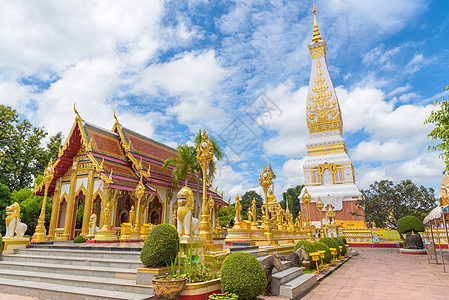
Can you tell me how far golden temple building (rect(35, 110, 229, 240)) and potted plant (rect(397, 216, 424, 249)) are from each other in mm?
17395

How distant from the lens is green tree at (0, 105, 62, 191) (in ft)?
97.0

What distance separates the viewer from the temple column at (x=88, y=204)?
17469 mm

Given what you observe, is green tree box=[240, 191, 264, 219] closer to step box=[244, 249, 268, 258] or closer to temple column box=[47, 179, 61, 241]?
temple column box=[47, 179, 61, 241]

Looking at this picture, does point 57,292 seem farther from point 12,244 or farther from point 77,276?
point 12,244

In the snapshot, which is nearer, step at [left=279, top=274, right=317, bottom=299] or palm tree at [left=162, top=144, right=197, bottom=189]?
step at [left=279, top=274, right=317, bottom=299]

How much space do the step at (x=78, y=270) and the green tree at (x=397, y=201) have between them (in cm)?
2517

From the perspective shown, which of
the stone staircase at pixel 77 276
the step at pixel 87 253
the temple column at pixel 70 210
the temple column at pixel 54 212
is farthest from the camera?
the temple column at pixel 54 212

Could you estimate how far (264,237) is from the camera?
13.3 m

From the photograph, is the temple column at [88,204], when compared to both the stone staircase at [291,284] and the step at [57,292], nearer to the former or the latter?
the step at [57,292]

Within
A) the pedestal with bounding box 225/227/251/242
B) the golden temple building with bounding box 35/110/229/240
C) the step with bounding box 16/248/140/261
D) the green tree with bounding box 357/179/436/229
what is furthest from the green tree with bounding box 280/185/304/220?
the step with bounding box 16/248/140/261

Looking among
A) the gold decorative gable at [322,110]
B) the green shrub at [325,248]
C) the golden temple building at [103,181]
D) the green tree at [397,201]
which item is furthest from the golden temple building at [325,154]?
the green shrub at [325,248]

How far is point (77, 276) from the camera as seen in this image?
7363mm

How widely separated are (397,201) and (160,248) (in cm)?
2530

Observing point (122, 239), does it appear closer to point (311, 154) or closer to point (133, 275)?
point (133, 275)
